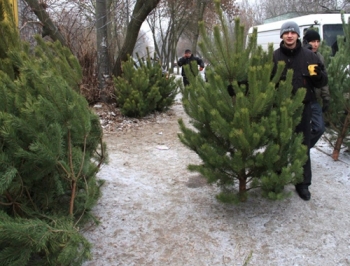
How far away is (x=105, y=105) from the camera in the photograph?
8.73 m

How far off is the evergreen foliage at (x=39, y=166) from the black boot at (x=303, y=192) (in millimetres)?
2181

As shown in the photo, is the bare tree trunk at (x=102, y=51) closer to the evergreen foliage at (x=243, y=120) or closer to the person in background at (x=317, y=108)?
the person in background at (x=317, y=108)

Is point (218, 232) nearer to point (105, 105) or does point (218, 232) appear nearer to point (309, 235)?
point (309, 235)

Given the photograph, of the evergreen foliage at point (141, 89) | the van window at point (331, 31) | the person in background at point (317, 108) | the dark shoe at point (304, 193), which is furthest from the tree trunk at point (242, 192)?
the van window at point (331, 31)

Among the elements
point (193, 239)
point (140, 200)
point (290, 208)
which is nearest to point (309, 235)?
point (290, 208)

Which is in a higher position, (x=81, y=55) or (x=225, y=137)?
(x=81, y=55)

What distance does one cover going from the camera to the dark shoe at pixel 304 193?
3.68 meters

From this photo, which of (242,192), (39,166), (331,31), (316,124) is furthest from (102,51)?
→ (39,166)

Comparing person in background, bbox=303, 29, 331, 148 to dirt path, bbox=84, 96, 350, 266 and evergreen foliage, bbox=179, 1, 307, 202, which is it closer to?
dirt path, bbox=84, 96, 350, 266

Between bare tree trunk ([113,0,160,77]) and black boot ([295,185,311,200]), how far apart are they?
6.28 meters

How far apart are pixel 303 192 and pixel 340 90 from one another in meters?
1.69

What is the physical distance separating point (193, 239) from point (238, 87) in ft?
4.50

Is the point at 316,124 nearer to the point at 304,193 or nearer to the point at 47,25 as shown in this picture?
the point at 304,193

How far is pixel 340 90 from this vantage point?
4.63 m
